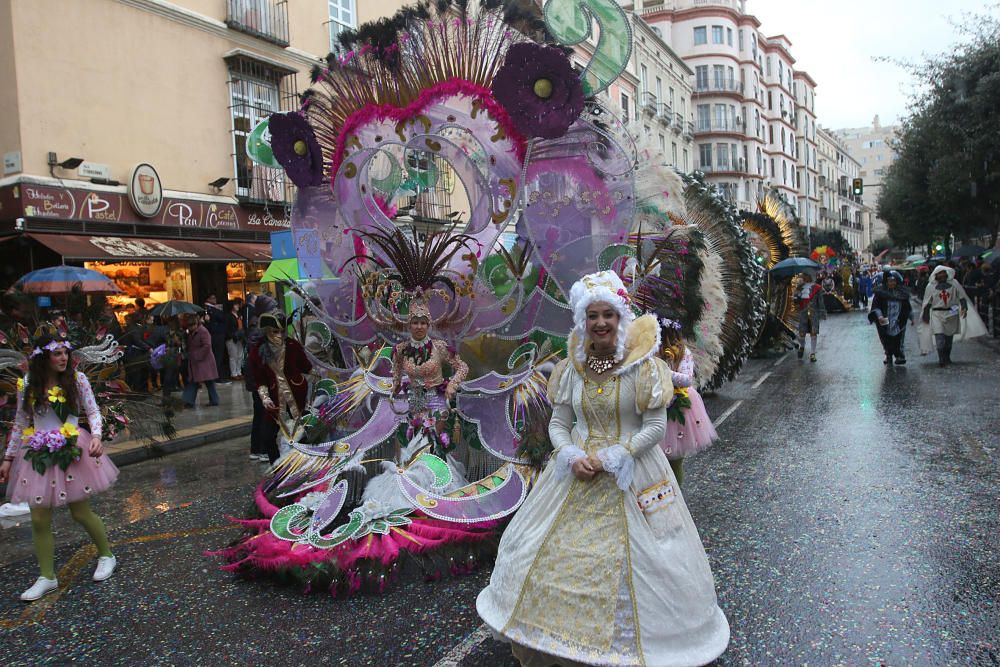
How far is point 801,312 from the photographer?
15.2 meters

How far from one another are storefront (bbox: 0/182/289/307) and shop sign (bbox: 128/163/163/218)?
0.20 ft

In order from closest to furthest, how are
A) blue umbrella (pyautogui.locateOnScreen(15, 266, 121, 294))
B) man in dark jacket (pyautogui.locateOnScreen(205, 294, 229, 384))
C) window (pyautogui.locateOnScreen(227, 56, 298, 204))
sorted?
blue umbrella (pyautogui.locateOnScreen(15, 266, 121, 294)) < man in dark jacket (pyautogui.locateOnScreen(205, 294, 229, 384)) < window (pyautogui.locateOnScreen(227, 56, 298, 204))

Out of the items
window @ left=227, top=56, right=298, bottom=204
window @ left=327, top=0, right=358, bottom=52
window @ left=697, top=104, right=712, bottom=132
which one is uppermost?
window @ left=697, top=104, right=712, bottom=132

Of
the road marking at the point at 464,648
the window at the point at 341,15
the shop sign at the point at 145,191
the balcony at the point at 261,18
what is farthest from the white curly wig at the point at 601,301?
the window at the point at 341,15

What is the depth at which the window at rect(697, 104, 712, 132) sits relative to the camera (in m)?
53.7

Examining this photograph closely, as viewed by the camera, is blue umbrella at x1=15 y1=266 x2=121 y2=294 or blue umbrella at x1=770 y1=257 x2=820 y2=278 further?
blue umbrella at x1=770 y1=257 x2=820 y2=278

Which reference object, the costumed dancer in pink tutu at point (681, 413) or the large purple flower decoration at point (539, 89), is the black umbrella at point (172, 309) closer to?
the large purple flower decoration at point (539, 89)

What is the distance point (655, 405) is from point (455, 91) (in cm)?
352

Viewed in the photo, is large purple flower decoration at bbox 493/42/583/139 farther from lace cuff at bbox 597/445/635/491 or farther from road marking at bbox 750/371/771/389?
road marking at bbox 750/371/771/389

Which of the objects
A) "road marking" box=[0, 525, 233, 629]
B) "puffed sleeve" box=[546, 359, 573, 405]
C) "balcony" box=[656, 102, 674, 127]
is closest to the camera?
"puffed sleeve" box=[546, 359, 573, 405]

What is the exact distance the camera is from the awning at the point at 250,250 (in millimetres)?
15188

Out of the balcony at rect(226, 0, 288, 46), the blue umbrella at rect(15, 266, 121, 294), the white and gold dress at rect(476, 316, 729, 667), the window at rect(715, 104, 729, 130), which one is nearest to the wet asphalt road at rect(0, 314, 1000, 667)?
the white and gold dress at rect(476, 316, 729, 667)

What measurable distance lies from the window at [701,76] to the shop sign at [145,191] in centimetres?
4685

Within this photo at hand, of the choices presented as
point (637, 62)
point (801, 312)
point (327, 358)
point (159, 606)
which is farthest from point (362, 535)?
point (637, 62)
